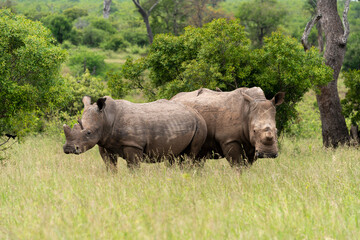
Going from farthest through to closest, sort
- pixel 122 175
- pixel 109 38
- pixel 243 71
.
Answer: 1. pixel 109 38
2. pixel 243 71
3. pixel 122 175

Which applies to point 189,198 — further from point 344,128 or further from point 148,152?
point 344,128

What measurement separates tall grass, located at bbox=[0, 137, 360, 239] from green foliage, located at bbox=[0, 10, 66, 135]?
1691mm

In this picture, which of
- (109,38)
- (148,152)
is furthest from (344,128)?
(109,38)

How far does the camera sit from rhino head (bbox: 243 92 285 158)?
8430 millimetres

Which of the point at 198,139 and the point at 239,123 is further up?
the point at 239,123

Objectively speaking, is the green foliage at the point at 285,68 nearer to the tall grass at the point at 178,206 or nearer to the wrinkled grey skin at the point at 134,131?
the tall grass at the point at 178,206

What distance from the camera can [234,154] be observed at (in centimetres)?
944

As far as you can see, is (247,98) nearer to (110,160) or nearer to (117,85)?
(110,160)

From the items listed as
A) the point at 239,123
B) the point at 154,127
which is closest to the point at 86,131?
the point at 154,127

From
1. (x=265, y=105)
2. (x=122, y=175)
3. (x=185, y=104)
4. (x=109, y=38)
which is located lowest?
(x=109, y=38)

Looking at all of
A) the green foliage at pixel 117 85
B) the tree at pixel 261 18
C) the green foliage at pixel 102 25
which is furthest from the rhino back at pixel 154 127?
the green foliage at pixel 102 25

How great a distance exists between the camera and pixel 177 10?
1794 inches

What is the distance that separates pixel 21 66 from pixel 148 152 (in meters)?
3.53

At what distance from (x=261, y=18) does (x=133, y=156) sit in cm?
4561
